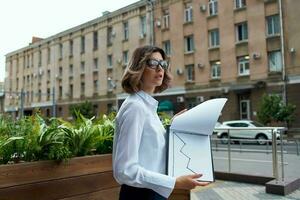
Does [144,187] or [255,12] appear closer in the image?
[144,187]

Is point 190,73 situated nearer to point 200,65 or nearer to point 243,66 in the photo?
point 200,65

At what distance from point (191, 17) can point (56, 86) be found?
2275cm

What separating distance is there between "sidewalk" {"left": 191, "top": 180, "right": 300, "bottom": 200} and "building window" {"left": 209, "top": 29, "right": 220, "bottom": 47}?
75.9 feet

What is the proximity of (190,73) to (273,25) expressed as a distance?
26.7 feet

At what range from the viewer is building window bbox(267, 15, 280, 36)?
1023 inches

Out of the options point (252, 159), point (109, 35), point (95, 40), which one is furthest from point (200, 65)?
point (252, 159)

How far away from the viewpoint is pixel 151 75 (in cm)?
219

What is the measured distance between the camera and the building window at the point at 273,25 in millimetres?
25983

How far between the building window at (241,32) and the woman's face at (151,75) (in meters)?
26.7

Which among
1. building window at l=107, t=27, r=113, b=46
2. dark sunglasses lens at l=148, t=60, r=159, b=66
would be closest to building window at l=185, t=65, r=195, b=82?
building window at l=107, t=27, r=113, b=46

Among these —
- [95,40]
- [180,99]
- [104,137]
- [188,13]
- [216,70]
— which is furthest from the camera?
[95,40]

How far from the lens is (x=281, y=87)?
83.5ft

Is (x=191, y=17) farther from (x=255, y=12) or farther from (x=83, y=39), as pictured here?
(x=83, y=39)

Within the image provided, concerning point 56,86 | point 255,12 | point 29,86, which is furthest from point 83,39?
point 255,12
